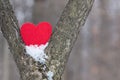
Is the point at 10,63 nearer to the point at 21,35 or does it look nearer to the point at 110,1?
the point at 110,1

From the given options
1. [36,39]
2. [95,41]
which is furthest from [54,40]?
[95,41]

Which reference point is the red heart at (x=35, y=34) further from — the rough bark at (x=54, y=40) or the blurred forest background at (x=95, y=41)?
the blurred forest background at (x=95, y=41)

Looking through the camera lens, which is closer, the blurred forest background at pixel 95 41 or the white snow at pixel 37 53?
the white snow at pixel 37 53

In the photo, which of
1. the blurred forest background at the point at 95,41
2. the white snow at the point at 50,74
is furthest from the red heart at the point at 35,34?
the blurred forest background at the point at 95,41

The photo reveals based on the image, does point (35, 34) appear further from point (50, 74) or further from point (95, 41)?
point (95, 41)

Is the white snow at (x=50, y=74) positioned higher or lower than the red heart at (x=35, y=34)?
lower

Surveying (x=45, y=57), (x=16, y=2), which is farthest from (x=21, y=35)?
(x=16, y=2)

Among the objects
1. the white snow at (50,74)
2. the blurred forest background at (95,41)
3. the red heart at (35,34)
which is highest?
the blurred forest background at (95,41)
